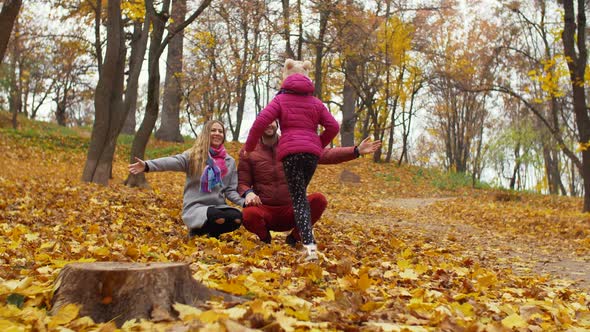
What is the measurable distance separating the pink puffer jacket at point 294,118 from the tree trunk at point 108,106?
682 centimetres

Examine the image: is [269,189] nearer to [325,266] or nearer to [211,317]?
[325,266]

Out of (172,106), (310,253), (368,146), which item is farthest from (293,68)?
(172,106)

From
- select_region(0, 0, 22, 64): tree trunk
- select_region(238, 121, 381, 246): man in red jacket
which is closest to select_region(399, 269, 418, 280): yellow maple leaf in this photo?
select_region(238, 121, 381, 246): man in red jacket

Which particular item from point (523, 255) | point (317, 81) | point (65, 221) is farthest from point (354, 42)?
point (65, 221)

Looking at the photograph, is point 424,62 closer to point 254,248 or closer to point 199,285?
point 254,248

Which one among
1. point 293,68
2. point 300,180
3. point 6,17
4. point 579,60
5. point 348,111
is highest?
point 348,111

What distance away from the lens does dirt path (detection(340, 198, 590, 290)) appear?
254 inches

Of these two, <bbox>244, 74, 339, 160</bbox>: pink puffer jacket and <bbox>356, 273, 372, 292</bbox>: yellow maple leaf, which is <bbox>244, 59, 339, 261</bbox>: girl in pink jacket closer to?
<bbox>244, 74, 339, 160</bbox>: pink puffer jacket

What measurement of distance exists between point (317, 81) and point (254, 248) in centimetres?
1601

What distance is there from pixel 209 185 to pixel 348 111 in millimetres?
21431

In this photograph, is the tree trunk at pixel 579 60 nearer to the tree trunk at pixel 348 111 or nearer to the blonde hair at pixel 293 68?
the blonde hair at pixel 293 68

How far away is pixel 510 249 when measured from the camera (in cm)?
838

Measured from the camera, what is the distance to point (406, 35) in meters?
24.8

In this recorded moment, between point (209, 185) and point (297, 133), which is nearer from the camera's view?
point (297, 133)
